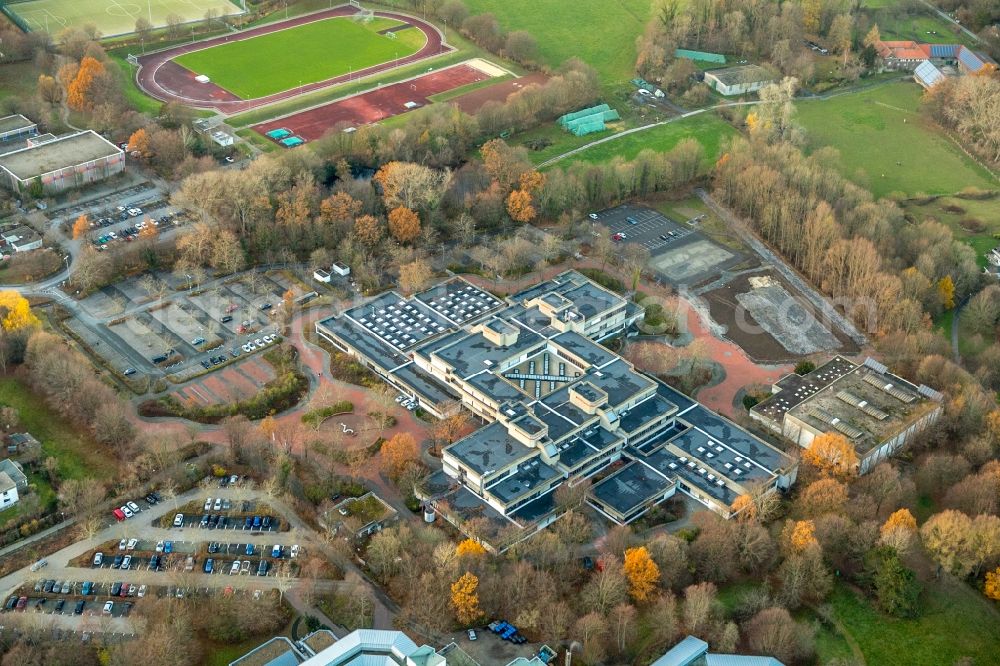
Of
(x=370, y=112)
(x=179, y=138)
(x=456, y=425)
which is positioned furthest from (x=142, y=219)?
(x=456, y=425)

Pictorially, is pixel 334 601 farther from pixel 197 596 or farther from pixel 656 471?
pixel 656 471

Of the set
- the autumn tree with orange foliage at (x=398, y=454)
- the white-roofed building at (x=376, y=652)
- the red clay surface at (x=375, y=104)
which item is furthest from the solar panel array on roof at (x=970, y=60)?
the white-roofed building at (x=376, y=652)

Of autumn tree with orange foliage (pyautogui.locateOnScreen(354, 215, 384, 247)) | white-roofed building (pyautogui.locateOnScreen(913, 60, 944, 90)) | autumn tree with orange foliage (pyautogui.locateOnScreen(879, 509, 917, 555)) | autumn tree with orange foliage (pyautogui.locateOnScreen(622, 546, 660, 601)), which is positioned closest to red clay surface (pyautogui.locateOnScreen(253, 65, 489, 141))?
autumn tree with orange foliage (pyautogui.locateOnScreen(354, 215, 384, 247))

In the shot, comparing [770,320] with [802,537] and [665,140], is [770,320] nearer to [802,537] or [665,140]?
[802,537]

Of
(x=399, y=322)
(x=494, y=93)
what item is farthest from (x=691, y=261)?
(x=494, y=93)

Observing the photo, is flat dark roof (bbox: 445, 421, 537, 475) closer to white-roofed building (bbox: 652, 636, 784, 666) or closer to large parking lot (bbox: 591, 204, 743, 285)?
white-roofed building (bbox: 652, 636, 784, 666)
